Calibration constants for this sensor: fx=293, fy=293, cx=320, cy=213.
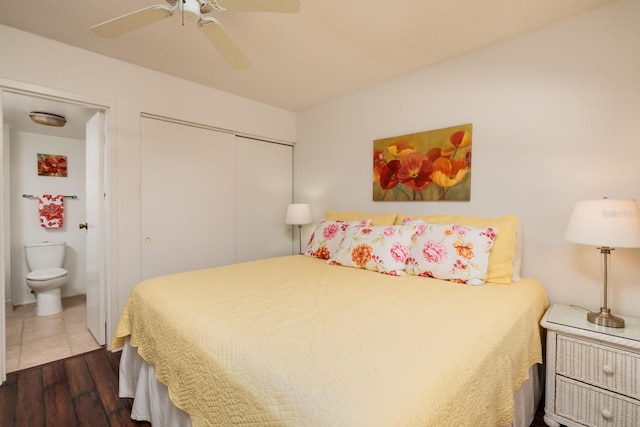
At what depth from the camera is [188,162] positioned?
281cm

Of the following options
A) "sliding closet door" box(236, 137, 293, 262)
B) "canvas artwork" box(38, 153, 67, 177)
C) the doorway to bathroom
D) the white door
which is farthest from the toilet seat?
"sliding closet door" box(236, 137, 293, 262)

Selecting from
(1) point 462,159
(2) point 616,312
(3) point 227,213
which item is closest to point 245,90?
(3) point 227,213

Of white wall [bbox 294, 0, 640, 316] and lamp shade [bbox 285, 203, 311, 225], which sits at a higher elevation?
white wall [bbox 294, 0, 640, 316]

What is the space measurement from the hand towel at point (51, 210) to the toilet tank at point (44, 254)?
0.24 m

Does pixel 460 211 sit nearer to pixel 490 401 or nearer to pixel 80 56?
pixel 490 401

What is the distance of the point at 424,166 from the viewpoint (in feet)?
8.13

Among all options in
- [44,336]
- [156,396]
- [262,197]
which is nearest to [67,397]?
[156,396]

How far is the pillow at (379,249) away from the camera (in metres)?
2.03

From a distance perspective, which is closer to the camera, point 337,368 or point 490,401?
point 337,368

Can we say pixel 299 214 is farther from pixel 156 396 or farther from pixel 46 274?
pixel 46 274

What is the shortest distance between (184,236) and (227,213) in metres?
0.49

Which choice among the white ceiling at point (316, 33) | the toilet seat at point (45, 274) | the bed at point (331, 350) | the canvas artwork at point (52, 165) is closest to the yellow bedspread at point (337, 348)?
the bed at point (331, 350)

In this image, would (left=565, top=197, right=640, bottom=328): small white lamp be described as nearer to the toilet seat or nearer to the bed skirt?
the bed skirt

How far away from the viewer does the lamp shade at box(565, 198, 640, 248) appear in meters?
1.41
